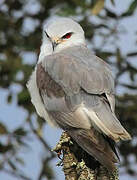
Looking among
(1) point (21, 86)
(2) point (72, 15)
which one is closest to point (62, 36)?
(2) point (72, 15)

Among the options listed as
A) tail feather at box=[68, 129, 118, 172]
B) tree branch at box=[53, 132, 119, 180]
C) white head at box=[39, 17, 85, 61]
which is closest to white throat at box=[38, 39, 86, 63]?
white head at box=[39, 17, 85, 61]

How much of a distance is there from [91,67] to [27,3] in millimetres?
3674

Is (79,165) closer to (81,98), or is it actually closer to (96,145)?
(96,145)

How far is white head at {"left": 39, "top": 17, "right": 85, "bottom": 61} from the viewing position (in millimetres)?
6863

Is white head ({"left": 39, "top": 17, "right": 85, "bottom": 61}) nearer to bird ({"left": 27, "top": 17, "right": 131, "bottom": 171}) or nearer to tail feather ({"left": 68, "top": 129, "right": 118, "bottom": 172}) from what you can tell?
bird ({"left": 27, "top": 17, "right": 131, "bottom": 171})

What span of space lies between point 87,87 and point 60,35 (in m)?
1.50

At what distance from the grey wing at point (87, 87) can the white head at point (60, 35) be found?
26.0 inches

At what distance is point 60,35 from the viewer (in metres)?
6.98

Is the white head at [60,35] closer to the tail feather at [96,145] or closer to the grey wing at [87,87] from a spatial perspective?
the grey wing at [87,87]

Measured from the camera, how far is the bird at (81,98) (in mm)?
5145

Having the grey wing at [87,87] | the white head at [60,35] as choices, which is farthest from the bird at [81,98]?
the white head at [60,35]

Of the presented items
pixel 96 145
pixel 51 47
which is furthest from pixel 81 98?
pixel 51 47

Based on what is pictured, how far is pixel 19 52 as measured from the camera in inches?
359

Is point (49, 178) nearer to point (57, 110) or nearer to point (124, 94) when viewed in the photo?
point (124, 94)
